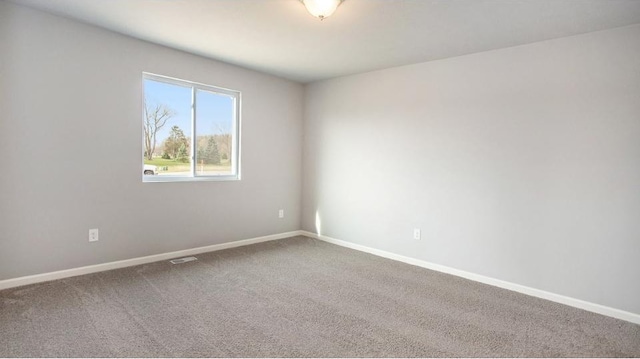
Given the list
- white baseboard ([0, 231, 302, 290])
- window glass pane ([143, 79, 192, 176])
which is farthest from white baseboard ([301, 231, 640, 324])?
window glass pane ([143, 79, 192, 176])

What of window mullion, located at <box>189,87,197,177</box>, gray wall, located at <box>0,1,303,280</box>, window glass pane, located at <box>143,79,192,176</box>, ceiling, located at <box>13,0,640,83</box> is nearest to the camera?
ceiling, located at <box>13,0,640,83</box>

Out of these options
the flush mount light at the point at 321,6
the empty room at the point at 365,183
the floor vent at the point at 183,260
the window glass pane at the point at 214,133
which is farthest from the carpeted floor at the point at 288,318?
the flush mount light at the point at 321,6

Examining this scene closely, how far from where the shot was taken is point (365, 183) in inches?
172

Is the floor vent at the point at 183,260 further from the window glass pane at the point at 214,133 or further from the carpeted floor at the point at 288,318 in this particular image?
the window glass pane at the point at 214,133

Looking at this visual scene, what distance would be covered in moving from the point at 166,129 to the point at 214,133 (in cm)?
60

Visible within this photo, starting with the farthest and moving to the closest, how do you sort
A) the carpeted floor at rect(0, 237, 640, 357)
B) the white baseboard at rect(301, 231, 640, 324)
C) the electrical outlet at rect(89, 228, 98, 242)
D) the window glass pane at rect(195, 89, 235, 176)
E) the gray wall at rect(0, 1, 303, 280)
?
the window glass pane at rect(195, 89, 235, 176)
the electrical outlet at rect(89, 228, 98, 242)
the gray wall at rect(0, 1, 303, 280)
the white baseboard at rect(301, 231, 640, 324)
the carpeted floor at rect(0, 237, 640, 357)

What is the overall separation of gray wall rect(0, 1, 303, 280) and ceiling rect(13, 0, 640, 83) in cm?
25

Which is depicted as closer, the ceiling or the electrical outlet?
the ceiling

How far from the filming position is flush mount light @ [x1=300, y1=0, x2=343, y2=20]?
237 cm

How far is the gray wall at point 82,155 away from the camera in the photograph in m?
2.75

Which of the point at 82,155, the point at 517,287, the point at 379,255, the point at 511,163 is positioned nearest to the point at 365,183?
the point at 379,255

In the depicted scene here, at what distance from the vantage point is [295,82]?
4.98m

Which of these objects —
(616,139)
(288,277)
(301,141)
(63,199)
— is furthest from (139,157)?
(616,139)

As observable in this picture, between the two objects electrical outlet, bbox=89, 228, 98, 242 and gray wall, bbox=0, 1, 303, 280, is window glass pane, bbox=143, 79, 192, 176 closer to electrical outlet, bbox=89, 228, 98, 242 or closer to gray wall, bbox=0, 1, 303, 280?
gray wall, bbox=0, 1, 303, 280
